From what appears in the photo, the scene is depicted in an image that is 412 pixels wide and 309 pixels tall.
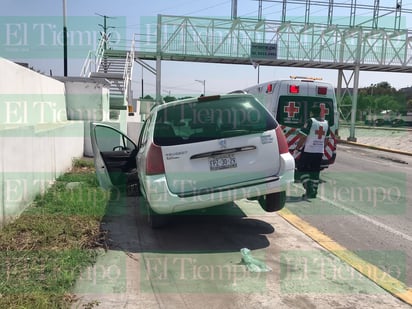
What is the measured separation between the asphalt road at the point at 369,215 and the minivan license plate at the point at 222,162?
180 centimetres

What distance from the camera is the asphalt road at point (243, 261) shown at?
150 inches

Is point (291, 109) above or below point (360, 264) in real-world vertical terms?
above

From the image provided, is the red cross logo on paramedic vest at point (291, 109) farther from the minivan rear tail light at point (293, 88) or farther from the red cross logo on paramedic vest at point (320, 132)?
the red cross logo on paramedic vest at point (320, 132)

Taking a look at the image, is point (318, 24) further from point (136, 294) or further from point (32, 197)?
point (136, 294)

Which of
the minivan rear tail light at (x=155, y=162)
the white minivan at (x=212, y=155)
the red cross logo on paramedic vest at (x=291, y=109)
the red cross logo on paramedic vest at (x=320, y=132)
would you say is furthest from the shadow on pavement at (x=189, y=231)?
the red cross logo on paramedic vest at (x=291, y=109)

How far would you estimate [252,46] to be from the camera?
2688 centimetres

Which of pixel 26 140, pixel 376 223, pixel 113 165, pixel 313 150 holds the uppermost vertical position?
pixel 26 140

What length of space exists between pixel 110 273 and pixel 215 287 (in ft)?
3.58

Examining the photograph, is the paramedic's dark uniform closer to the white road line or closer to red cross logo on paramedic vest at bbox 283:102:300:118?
the white road line

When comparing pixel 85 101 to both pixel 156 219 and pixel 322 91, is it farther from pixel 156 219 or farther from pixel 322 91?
pixel 156 219

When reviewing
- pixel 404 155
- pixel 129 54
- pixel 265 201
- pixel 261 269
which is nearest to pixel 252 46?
pixel 129 54

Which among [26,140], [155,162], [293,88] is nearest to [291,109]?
[293,88]

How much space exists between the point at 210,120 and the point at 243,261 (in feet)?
5.85

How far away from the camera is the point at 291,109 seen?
1038 cm
